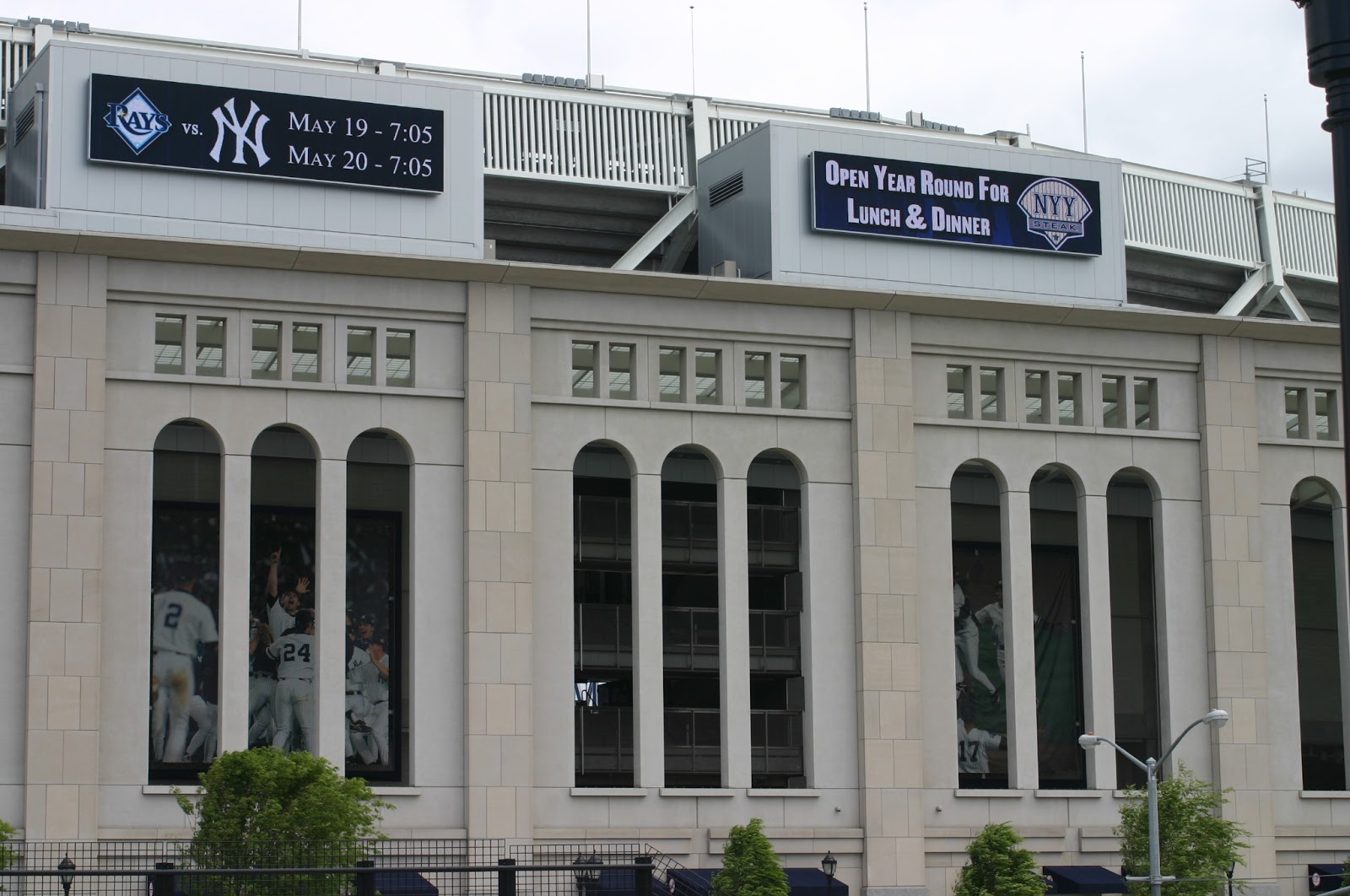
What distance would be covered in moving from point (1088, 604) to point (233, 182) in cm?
2343

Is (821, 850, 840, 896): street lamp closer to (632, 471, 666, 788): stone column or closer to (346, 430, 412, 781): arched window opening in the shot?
(632, 471, 666, 788): stone column

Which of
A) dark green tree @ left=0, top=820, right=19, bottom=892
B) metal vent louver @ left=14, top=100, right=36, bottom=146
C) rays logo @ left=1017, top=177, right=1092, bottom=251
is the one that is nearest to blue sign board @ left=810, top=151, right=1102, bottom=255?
rays logo @ left=1017, top=177, right=1092, bottom=251

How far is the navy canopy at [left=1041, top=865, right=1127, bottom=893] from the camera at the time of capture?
161 ft

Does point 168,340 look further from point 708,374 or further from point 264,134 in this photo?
point 708,374

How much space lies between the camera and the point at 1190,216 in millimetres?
60375

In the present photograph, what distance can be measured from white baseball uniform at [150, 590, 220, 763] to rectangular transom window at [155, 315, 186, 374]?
208 inches

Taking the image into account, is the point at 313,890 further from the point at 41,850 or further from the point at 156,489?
the point at 156,489

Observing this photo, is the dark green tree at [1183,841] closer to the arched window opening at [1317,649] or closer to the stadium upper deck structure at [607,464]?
the stadium upper deck structure at [607,464]

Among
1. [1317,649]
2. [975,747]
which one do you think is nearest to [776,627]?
[975,747]

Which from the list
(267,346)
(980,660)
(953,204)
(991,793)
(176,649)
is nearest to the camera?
(176,649)

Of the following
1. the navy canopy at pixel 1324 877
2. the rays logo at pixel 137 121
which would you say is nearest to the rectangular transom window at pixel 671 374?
the rays logo at pixel 137 121

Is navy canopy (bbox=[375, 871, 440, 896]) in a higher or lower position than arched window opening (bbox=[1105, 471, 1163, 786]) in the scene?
lower

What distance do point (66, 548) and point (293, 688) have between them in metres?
7.62

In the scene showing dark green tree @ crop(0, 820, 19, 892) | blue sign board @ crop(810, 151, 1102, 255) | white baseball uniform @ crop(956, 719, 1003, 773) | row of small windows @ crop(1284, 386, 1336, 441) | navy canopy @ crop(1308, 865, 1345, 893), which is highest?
blue sign board @ crop(810, 151, 1102, 255)
